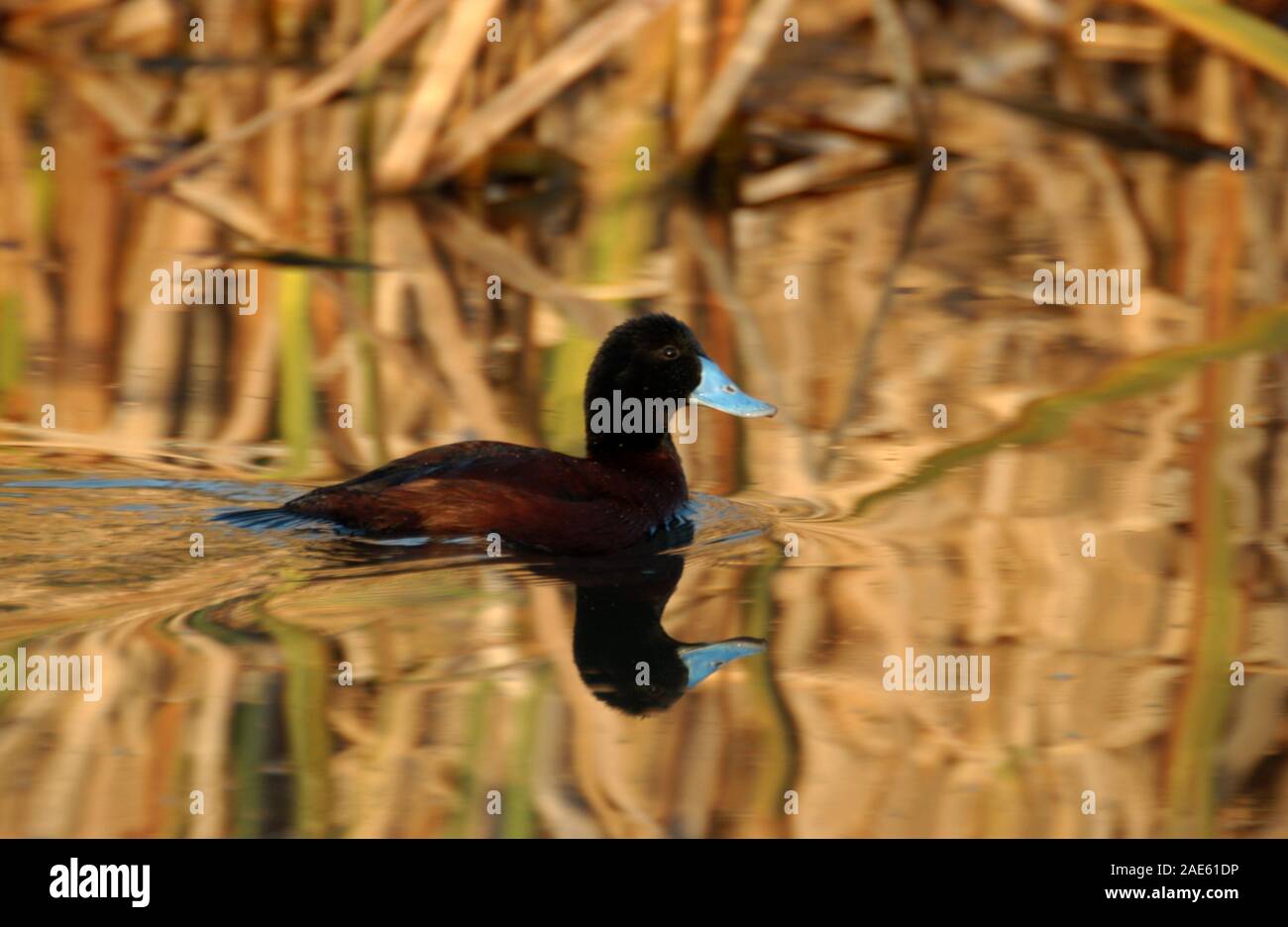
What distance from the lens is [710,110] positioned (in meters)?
11.5

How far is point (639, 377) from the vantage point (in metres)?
6.79

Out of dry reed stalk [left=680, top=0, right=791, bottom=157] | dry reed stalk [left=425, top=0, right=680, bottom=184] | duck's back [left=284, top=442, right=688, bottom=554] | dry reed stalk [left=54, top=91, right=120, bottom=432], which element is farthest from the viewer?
dry reed stalk [left=680, top=0, right=791, bottom=157]

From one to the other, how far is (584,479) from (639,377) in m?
0.53

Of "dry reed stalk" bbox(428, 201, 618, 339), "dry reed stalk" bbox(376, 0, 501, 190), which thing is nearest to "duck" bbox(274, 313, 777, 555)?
"dry reed stalk" bbox(428, 201, 618, 339)

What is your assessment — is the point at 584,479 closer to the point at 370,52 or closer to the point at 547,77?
the point at 370,52

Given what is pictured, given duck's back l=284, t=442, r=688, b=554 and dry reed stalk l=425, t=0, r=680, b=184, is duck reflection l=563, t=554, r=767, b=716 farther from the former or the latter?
dry reed stalk l=425, t=0, r=680, b=184

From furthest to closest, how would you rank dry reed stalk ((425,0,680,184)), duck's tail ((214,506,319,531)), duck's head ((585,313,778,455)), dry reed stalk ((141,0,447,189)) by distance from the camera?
dry reed stalk ((425,0,680,184)), dry reed stalk ((141,0,447,189)), duck's head ((585,313,778,455)), duck's tail ((214,506,319,531))

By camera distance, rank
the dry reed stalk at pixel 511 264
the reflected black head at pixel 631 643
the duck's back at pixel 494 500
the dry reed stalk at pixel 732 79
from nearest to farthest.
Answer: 1. the reflected black head at pixel 631 643
2. the duck's back at pixel 494 500
3. the dry reed stalk at pixel 511 264
4. the dry reed stalk at pixel 732 79

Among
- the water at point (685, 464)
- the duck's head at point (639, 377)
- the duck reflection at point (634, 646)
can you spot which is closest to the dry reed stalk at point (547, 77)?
the water at point (685, 464)

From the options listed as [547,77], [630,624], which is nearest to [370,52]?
[547,77]

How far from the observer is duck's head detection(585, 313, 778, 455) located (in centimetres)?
677

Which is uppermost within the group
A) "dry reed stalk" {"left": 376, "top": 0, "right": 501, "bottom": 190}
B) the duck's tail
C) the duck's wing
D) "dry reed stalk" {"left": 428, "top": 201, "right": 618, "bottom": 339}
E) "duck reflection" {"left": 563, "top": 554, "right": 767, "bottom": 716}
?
"dry reed stalk" {"left": 376, "top": 0, "right": 501, "bottom": 190}

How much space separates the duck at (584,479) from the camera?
245 inches

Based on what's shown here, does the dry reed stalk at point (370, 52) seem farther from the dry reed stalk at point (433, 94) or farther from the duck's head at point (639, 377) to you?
the duck's head at point (639, 377)
